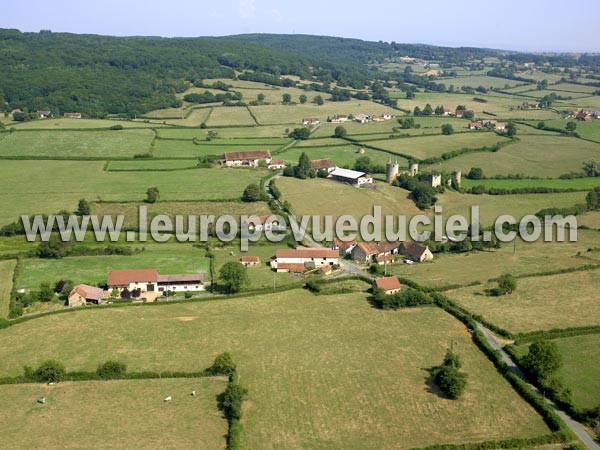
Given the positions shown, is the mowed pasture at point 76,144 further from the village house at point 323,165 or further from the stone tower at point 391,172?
the stone tower at point 391,172

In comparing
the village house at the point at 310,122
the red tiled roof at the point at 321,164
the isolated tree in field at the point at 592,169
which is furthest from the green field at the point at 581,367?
the village house at the point at 310,122

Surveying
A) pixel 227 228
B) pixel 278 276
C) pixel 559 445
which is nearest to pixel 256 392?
pixel 559 445

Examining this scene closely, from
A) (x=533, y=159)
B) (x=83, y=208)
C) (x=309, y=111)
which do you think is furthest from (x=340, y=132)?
(x=83, y=208)

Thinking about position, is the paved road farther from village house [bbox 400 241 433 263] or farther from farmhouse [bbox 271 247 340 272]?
farmhouse [bbox 271 247 340 272]

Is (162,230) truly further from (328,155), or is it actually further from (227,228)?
(328,155)

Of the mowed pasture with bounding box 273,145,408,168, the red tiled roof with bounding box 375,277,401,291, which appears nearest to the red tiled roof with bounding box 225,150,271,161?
the mowed pasture with bounding box 273,145,408,168

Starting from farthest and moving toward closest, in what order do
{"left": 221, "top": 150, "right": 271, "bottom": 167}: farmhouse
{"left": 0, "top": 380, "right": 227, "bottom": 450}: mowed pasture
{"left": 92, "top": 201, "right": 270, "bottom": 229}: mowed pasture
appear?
{"left": 221, "top": 150, "right": 271, "bottom": 167}: farmhouse → {"left": 92, "top": 201, "right": 270, "bottom": 229}: mowed pasture → {"left": 0, "top": 380, "right": 227, "bottom": 450}: mowed pasture
